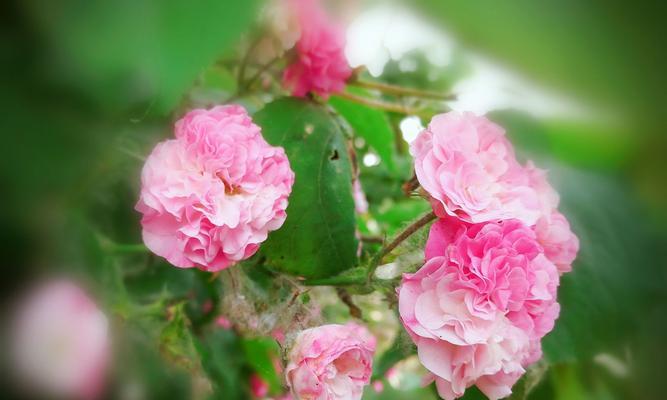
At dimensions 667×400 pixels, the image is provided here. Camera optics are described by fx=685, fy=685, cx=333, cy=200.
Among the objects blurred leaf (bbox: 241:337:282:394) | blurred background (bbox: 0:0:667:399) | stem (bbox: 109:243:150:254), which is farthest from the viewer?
blurred leaf (bbox: 241:337:282:394)

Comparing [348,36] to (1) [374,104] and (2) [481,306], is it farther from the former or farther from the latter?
(1) [374,104]

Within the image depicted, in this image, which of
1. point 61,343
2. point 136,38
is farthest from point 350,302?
point 136,38

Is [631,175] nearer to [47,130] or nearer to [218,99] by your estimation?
[47,130]

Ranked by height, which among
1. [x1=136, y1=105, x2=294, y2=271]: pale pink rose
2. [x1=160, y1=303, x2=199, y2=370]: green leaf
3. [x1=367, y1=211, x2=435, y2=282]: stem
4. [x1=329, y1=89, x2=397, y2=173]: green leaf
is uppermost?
[x1=136, y1=105, x2=294, y2=271]: pale pink rose

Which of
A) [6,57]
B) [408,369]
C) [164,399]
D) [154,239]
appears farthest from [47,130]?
[408,369]

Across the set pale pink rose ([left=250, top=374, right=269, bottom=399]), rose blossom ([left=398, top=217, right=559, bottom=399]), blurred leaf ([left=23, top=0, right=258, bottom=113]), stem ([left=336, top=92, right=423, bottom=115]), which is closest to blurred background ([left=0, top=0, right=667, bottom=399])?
blurred leaf ([left=23, top=0, right=258, bottom=113])

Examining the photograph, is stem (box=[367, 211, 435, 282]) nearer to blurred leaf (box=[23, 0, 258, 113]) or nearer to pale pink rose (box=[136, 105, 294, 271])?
pale pink rose (box=[136, 105, 294, 271])

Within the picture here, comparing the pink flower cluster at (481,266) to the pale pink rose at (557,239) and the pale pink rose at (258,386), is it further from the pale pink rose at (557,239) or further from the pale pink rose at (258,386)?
the pale pink rose at (258,386)
